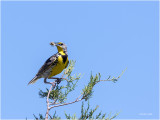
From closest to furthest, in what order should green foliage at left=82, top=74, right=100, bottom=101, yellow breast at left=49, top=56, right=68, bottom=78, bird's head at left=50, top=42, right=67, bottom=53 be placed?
green foliage at left=82, top=74, right=100, bottom=101
yellow breast at left=49, top=56, right=68, bottom=78
bird's head at left=50, top=42, right=67, bottom=53

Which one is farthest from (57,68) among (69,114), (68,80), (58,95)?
(69,114)

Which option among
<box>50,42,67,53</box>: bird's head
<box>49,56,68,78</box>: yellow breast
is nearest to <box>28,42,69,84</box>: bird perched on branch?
<box>49,56,68,78</box>: yellow breast

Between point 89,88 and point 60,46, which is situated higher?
point 60,46

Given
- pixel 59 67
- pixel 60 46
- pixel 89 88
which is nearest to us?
pixel 89 88

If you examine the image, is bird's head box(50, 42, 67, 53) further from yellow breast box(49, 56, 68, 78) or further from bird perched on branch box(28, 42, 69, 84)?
yellow breast box(49, 56, 68, 78)

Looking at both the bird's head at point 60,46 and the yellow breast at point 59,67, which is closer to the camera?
the yellow breast at point 59,67

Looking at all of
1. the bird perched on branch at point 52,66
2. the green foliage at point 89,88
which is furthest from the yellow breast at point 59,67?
the green foliage at point 89,88

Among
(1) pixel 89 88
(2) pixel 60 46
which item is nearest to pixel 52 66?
(2) pixel 60 46

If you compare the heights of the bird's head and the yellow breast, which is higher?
the bird's head

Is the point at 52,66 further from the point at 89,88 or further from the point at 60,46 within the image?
the point at 89,88

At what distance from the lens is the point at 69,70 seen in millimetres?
8320

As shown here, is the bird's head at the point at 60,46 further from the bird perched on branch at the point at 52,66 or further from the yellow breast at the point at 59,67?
the yellow breast at the point at 59,67

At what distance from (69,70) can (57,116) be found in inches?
89.1

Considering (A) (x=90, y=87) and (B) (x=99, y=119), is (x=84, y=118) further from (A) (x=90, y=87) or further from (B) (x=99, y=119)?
(A) (x=90, y=87)
